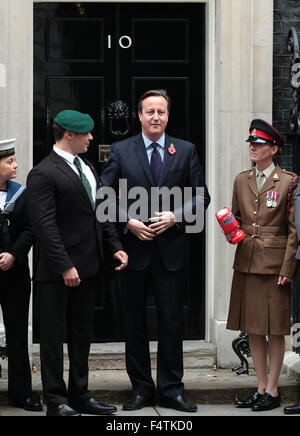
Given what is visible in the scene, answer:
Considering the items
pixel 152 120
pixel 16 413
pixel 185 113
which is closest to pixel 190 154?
pixel 152 120

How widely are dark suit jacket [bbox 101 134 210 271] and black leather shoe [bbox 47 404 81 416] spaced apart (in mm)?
1101

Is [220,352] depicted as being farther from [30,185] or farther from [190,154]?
[30,185]

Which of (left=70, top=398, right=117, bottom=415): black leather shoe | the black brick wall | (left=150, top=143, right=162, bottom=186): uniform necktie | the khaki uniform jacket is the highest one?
the black brick wall

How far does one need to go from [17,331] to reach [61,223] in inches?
36.3

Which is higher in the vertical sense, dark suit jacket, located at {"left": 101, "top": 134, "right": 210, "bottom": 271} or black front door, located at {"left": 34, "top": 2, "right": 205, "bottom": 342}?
black front door, located at {"left": 34, "top": 2, "right": 205, "bottom": 342}

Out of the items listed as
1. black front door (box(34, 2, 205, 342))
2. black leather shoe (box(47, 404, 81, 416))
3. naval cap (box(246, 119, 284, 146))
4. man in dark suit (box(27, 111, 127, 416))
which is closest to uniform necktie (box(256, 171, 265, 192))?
naval cap (box(246, 119, 284, 146))

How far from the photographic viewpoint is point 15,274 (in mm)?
6824

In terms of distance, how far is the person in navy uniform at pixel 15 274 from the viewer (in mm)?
6750

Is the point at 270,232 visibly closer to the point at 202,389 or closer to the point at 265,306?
the point at 265,306

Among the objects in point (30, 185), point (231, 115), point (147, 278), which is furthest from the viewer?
point (231, 115)

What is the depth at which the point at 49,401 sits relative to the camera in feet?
21.4

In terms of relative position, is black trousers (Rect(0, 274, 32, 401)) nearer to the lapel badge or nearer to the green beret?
the green beret

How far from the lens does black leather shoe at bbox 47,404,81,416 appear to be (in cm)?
647

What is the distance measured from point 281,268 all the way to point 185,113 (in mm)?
2165
